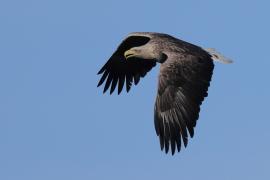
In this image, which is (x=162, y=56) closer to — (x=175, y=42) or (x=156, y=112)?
(x=175, y=42)

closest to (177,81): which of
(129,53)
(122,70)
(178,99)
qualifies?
(178,99)

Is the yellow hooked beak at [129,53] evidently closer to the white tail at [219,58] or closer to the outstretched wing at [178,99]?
the white tail at [219,58]

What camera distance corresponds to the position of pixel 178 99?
20.2m

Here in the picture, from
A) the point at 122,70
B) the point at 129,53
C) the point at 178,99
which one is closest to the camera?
the point at 178,99

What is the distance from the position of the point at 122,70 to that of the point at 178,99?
195 inches

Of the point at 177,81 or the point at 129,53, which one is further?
the point at 129,53

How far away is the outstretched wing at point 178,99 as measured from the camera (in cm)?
1989

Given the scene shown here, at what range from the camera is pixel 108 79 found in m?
25.1

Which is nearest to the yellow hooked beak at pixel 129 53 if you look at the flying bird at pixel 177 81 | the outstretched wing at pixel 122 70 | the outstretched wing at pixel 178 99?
the flying bird at pixel 177 81

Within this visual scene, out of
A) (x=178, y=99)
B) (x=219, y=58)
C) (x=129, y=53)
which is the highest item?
(x=129, y=53)

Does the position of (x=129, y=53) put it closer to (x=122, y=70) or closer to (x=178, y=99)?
(x=122, y=70)

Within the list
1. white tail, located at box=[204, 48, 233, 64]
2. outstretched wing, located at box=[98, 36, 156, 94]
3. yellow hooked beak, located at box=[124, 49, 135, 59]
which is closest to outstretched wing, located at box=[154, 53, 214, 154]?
white tail, located at box=[204, 48, 233, 64]

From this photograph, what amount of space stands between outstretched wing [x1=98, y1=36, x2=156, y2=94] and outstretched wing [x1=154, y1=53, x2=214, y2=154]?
3859 millimetres

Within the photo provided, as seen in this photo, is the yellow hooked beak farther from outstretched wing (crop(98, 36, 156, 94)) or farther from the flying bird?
outstretched wing (crop(98, 36, 156, 94))
